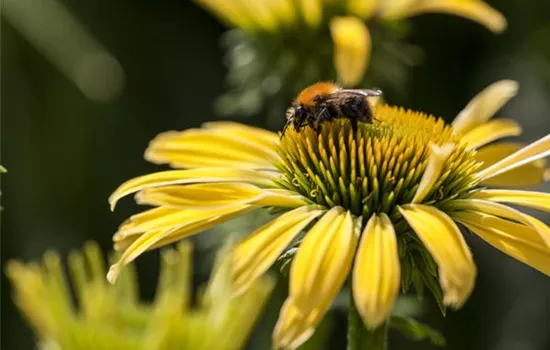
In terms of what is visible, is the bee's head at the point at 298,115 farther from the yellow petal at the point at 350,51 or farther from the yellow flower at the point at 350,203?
the yellow petal at the point at 350,51

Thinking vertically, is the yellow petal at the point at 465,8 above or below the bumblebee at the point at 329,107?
above

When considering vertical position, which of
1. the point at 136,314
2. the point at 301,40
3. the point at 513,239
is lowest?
the point at 136,314

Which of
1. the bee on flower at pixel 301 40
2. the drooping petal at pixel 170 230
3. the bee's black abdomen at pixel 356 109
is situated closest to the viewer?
the drooping petal at pixel 170 230

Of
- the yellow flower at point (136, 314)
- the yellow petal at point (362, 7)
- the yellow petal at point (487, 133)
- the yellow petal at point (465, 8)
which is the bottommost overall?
the yellow flower at point (136, 314)

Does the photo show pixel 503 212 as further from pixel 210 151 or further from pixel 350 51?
pixel 350 51

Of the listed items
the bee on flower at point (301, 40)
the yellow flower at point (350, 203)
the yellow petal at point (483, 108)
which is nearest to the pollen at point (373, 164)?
the yellow flower at point (350, 203)

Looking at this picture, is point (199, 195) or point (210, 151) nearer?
point (199, 195)

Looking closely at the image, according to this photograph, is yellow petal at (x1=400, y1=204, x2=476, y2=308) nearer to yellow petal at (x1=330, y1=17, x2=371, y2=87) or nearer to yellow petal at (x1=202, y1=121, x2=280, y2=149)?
yellow petal at (x1=202, y1=121, x2=280, y2=149)

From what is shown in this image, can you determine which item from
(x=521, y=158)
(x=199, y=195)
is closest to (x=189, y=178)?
(x=199, y=195)

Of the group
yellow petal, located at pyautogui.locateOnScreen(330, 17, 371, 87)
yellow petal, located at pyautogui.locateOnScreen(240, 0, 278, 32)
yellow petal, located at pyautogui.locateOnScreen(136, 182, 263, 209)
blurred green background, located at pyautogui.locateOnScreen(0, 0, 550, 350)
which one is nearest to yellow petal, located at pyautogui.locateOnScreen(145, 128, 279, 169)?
yellow petal, located at pyautogui.locateOnScreen(136, 182, 263, 209)
